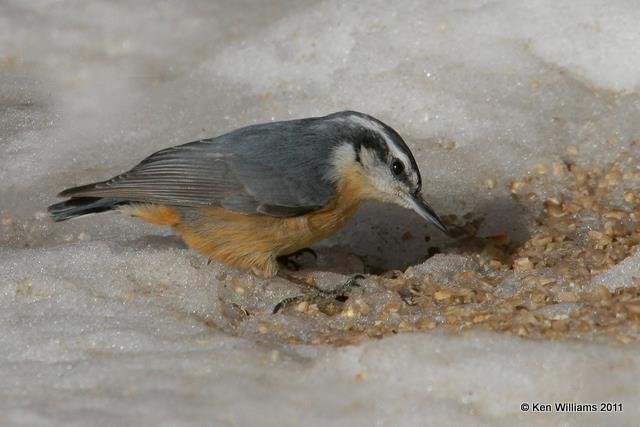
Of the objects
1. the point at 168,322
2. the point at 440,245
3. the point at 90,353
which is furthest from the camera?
the point at 440,245

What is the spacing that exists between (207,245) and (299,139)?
0.61 meters

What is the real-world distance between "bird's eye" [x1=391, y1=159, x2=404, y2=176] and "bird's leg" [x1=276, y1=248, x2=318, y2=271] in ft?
2.29

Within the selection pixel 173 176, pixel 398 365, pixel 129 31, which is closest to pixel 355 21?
pixel 129 31

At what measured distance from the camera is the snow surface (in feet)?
11.6

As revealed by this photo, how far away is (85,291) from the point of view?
14.1 ft

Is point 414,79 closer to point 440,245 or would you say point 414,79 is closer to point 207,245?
point 440,245

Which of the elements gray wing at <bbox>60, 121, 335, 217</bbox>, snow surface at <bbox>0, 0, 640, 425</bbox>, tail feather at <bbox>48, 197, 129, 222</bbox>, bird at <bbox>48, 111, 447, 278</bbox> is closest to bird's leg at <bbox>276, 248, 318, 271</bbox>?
snow surface at <bbox>0, 0, 640, 425</bbox>

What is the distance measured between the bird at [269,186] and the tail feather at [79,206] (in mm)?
61

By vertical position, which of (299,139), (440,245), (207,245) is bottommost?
(440,245)

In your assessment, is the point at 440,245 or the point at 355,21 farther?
the point at 355,21

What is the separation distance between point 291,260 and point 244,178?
0.64 m

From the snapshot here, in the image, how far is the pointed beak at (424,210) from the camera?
15.0ft

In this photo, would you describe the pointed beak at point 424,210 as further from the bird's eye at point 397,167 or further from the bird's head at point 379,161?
the bird's eye at point 397,167

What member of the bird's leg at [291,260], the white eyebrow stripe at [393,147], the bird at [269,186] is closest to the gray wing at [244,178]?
the bird at [269,186]
